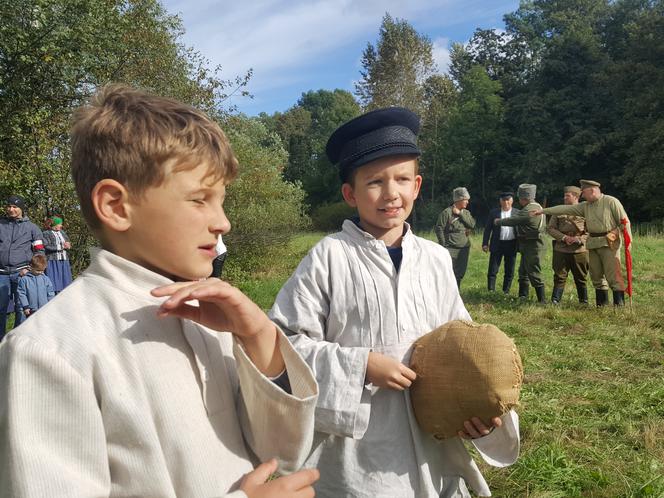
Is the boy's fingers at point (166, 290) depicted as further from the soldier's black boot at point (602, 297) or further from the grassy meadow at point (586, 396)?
the soldier's black boot at point (602, 297)

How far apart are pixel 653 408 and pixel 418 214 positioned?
42023 mm

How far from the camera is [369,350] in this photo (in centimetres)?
210

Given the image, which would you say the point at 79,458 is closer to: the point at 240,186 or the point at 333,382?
the point at 333,382

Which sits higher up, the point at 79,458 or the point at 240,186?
the point at 240,186

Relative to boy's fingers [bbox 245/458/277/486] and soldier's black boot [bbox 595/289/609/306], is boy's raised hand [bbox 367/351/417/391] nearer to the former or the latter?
boy's fingers [bbox 245/458/277/486]

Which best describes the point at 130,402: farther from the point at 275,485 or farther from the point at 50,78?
the point at 50,78


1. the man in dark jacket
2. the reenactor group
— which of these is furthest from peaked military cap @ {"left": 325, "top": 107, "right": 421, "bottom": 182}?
the reenactor group

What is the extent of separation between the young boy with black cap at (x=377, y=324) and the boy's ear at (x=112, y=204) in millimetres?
1018

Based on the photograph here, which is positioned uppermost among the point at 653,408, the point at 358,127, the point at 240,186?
the point at 240,186

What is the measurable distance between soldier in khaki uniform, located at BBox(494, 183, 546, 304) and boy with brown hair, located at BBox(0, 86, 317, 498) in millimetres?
9398

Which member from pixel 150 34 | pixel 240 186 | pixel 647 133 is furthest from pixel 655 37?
pixel 150 34

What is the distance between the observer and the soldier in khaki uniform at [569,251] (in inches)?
388

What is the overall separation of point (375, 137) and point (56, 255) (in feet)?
29.0

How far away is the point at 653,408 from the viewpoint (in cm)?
487
